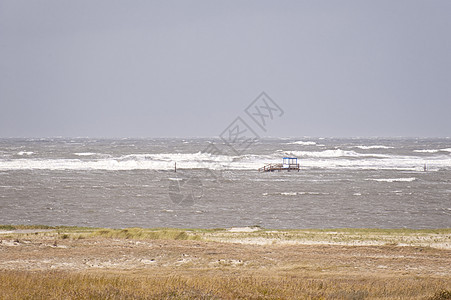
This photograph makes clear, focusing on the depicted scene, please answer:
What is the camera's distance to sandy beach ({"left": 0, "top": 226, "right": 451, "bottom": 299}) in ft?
27.8

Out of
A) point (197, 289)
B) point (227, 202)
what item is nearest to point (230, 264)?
point (197, 289)

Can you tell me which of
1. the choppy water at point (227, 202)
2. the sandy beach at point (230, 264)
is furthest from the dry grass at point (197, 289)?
the choppy water at point (227, 202)

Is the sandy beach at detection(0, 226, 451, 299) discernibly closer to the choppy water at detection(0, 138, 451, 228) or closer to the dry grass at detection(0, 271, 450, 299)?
the dry grass at detection(0, 271, 450, 299)

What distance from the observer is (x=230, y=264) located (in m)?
13.8

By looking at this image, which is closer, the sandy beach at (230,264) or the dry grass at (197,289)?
the dry grass at (197,289)

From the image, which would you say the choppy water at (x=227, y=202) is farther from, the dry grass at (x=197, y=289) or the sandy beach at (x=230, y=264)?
the dry grass at (x=197, y=289)

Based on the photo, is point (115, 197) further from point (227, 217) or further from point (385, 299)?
point (385, 299)

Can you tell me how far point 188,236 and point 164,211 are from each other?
9.54 meters

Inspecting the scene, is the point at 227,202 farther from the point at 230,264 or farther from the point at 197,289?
the point at 197,289

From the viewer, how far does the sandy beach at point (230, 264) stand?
8461 mm

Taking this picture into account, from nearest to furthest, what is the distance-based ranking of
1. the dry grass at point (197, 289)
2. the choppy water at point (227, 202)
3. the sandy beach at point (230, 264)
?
the dry grass at point (197, 289) → the sandy beach at point (230, 264) → the choppy water at point (227, 202)

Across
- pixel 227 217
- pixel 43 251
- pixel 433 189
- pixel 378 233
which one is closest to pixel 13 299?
pixel 43 251

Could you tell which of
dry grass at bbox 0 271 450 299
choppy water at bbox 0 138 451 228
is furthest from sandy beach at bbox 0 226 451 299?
choppy water at bbox 0 138 451 228

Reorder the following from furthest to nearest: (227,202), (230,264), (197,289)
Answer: (227,202)
(230,264)
(197,289)
